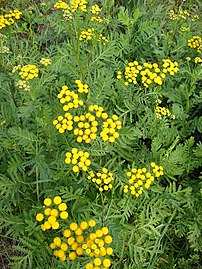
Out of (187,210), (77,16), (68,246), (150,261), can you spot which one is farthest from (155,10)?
(68,246)

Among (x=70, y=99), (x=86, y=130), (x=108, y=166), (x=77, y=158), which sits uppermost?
(x=70, y=99)

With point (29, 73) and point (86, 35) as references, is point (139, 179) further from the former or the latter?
point (86, 35)

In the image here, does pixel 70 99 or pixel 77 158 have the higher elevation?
pixel 70 99

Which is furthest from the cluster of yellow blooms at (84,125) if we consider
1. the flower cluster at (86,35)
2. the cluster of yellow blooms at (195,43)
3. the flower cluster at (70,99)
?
the cluster of yellow blooms at (195,43)

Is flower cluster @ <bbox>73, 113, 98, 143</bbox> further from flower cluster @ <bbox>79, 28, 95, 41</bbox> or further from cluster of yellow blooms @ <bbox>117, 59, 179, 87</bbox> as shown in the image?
flower cluster @ <bbox>79, 28, 95, 41</bbox>

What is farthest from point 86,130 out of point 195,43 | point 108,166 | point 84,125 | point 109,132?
point 195,43

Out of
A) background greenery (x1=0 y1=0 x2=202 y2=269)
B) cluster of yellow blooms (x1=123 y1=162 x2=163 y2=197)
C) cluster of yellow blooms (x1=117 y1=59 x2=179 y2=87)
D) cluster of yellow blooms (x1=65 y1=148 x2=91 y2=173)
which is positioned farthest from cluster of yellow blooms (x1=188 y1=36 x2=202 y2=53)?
cluster of yellow blooms (x1=65 y1=148 x2=91 y2=173)

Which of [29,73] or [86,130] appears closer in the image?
[86,130]

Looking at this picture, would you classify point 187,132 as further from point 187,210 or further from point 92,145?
point 92,145

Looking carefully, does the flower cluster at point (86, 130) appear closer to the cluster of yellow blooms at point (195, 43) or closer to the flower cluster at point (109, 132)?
the flower cluster at point (109, 132)

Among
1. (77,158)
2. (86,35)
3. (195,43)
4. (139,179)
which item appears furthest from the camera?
(195,43)

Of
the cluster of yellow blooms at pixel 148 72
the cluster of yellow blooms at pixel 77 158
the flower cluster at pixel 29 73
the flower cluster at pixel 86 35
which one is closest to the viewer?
the cluster of yellow blooms at pixel 77 158

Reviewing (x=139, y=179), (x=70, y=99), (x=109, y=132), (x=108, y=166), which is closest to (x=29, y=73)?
Result: (x=70, y=99)

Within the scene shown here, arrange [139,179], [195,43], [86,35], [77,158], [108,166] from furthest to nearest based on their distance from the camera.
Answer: [195,43] < [86,35] < [108,166] < [139,179] < [77,158]
